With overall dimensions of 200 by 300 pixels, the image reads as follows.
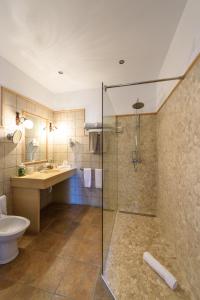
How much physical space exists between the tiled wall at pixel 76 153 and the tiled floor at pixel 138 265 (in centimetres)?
107

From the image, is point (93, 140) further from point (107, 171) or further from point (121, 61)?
point (121, 61)

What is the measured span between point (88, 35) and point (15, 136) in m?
1.73

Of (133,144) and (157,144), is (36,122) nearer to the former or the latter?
(133,144)

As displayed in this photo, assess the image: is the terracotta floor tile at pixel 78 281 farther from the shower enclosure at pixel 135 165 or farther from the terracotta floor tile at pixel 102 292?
the shower enclosure at pixel 135 165

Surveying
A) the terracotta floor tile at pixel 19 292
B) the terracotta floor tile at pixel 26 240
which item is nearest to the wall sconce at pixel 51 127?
the terracotta floor tile at pixel 26 240

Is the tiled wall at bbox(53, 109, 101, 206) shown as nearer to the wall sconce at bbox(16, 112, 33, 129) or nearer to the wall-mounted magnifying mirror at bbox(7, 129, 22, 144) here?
the wall sconce at bbox(16, 112, 33, 129)

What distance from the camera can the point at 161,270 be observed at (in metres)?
1.47

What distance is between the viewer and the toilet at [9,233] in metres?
1.57

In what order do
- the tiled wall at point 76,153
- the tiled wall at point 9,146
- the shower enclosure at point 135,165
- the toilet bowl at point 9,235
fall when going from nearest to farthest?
the toilet bowl at point 9,235
the tiled wall at point 9,146
the shower enclosure at point 135,165
the tiled wall at point 76,153

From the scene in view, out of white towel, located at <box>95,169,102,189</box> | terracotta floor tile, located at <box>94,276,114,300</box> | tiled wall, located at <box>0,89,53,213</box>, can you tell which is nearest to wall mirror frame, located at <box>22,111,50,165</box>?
tiled wall, located at <box>0,89,53,213</box>

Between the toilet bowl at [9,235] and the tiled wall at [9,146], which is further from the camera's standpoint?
the tiled wall at [9,146]

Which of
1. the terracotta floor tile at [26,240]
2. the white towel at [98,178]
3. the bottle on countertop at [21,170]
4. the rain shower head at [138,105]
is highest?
the rain shower head at [138,105]

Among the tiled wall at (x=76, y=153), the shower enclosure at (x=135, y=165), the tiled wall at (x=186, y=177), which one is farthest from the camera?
the tiled wall at (x=76, y=153)

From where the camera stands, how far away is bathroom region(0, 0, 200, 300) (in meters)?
1.37
